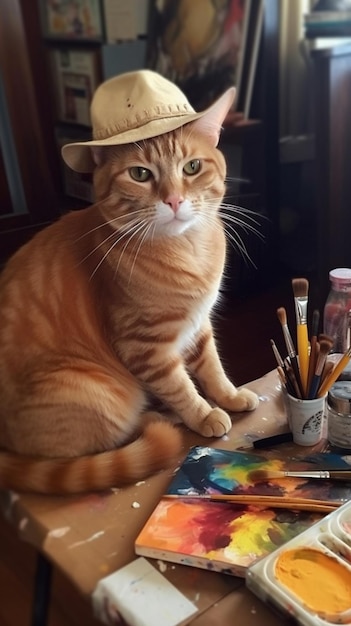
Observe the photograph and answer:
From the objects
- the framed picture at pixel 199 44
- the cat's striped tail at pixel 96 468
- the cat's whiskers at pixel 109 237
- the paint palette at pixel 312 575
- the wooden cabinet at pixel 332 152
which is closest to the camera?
the paint palette at pixel 312 575

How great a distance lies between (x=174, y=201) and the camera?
95cm

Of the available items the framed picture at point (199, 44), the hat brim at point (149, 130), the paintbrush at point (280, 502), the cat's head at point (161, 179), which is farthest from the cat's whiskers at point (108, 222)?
the framed picture at point (199, 44)

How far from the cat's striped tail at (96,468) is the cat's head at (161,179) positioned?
32 cm

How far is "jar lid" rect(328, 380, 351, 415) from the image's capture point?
855 mm

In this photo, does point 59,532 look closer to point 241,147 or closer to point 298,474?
point 298,474

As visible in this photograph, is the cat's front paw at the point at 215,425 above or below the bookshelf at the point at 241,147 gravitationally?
below

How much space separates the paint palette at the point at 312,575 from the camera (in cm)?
64

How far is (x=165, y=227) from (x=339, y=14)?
1.35 m

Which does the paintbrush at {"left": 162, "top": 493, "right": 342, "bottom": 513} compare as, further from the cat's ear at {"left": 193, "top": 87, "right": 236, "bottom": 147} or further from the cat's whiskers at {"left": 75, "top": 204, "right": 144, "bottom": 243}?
the cat's ear at {"left": 193, "top": 87, "right": 236, "bottom": 147}

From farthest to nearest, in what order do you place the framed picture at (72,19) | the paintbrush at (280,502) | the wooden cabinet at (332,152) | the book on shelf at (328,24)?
the framed picture at (72,19) → the book on shelf at (328,24) → the wooden cabinet at (332,152) → the paintbrush at (280,502)

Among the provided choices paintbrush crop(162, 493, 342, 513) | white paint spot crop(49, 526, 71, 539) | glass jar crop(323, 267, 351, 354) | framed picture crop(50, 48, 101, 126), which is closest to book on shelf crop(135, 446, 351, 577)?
paintbrush crop(162, 493, 342, 513)

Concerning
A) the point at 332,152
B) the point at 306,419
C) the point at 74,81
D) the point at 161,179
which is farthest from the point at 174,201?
the point at 74,81

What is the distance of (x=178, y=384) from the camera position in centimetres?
104

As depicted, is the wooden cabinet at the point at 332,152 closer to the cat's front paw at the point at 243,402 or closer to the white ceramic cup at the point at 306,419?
the cat's front paw at the point at 243,402
